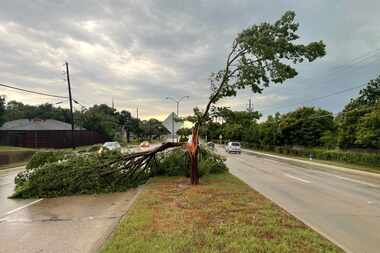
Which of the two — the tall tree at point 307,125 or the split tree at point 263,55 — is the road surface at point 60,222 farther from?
the tall tree at point 307,125

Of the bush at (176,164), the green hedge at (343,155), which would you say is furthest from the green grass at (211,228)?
the green hedge at (343,155)

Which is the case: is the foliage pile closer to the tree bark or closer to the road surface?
the road surface

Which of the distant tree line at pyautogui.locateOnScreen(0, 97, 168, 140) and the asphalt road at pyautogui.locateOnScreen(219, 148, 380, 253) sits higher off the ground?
the distant tree line at pyautogui.locateOnScreen(0, 97, 168, 140)

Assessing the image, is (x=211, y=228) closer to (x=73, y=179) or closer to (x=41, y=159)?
(x=73, y=179)

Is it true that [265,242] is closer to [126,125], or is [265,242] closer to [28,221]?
[28,221]

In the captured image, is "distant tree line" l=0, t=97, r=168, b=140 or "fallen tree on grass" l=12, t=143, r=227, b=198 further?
"distant tree line" l=0, t=97, r=168, b=140

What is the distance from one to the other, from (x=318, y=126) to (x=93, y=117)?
44.4 m

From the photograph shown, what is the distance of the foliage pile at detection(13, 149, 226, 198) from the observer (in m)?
12.3

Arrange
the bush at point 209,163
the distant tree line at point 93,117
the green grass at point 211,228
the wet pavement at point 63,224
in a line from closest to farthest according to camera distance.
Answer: the green grass at point 211,228 < the wet pavement at point 63,224 < the bush at point 209,163 < the distant tree line at point 93,117

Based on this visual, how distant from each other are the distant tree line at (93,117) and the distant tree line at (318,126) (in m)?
18.3

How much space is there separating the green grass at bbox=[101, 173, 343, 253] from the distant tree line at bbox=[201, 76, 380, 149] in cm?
478

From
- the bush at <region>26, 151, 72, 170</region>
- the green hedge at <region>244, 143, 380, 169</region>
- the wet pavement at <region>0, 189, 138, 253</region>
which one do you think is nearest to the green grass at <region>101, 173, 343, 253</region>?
the wet pavement at <region>0, 189, 138, 253</region>

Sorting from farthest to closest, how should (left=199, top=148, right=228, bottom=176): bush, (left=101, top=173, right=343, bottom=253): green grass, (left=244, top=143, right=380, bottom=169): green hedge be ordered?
(left=244, top=143, right=380, bottom=169): green hedge
(left=199, top=148, right=228, bottom=176): bush
(left=101, top=173, right=343, bottom=253): green grass

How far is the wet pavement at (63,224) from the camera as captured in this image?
249 inches
